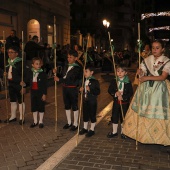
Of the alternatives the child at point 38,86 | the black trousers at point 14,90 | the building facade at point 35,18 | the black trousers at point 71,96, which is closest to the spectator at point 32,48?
the building facade at point 35,18

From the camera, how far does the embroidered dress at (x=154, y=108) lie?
518 cm

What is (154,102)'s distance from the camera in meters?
5.21

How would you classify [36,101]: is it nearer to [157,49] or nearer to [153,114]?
[153,114]

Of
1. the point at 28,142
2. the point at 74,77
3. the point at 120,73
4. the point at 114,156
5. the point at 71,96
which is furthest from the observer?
the point at 71,96

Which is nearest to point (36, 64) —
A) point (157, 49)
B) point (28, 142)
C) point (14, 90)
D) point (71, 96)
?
point (14, 90)

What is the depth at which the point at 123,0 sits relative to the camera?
69250 millimetres

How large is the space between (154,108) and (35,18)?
17013 mm

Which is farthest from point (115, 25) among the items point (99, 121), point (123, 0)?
point (99, 121)

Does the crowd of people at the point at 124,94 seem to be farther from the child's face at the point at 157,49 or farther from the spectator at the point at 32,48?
the spectator at the point at 32,48

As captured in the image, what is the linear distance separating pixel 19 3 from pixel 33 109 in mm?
13689

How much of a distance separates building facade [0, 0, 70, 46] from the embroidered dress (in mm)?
11703

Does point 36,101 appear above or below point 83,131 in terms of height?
above

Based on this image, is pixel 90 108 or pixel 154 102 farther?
pixel 90 108

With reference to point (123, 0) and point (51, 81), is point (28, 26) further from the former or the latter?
point (123, 0)
